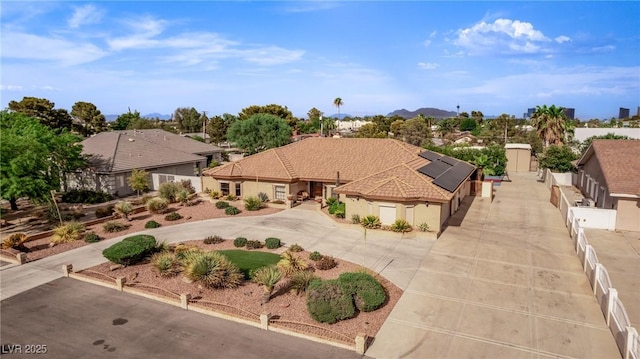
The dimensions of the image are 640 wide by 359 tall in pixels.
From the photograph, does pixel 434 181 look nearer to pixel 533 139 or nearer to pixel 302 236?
pixel 302 236

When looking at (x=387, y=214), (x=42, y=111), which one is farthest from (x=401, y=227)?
(x=42, y=111)

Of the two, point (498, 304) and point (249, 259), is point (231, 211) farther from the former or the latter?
point (498, 304)

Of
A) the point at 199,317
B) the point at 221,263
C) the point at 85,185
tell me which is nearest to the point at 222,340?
the point at 199,317

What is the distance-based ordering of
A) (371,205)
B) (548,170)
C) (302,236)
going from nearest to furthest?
1. (302,236)
2. (371,205)
3. (548,170)

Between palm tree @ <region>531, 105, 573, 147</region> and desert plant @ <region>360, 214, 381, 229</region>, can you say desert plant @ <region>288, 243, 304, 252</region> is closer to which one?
desert plant @ <region>360, 214, 381, 229</region>

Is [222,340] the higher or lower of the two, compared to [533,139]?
lower

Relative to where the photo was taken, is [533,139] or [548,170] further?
[533,139]
